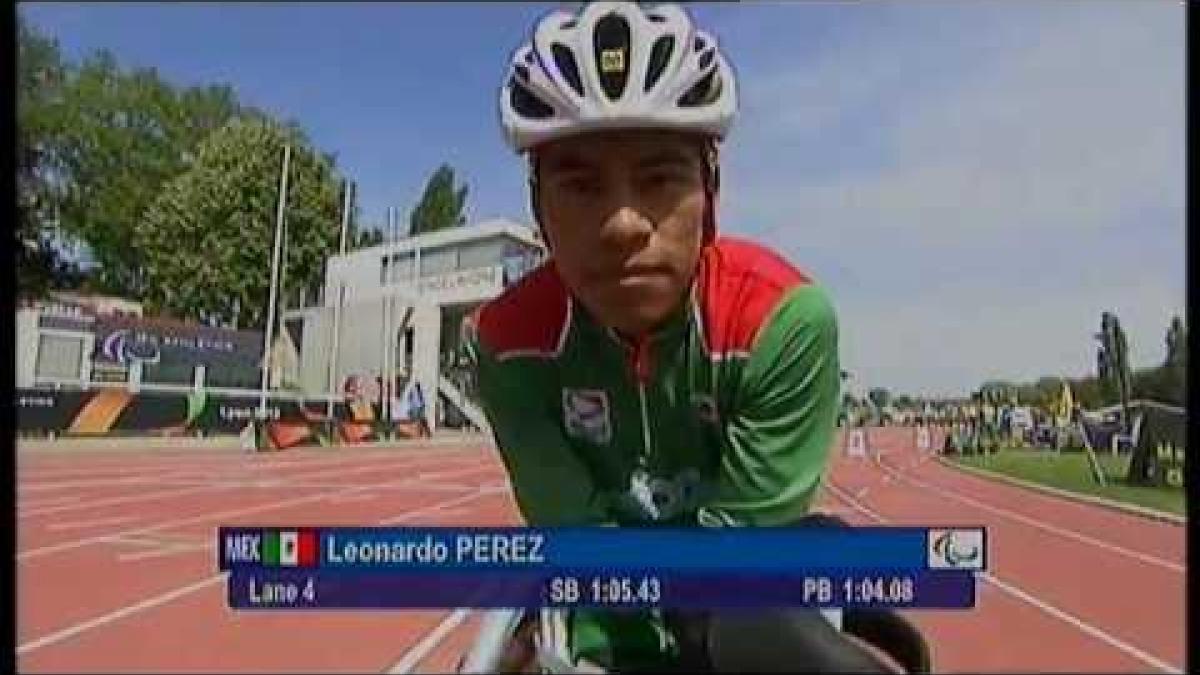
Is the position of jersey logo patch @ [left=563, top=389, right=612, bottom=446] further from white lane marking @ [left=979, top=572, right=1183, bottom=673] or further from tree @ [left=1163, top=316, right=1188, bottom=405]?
tree @ [left=1163, top=316, right=1188, bottom=405]

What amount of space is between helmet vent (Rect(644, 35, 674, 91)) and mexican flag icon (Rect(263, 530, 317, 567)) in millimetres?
781

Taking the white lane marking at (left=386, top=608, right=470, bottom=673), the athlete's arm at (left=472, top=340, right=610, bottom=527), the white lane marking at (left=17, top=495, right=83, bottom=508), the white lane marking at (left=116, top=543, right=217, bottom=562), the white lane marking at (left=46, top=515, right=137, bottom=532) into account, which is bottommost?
the white lane marking at (left=386, top=608, right=470, bottom=673)

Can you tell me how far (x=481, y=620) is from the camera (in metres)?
1.87

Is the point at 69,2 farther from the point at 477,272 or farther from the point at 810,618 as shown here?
the point at 810,618

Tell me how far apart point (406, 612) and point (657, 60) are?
2.72ft

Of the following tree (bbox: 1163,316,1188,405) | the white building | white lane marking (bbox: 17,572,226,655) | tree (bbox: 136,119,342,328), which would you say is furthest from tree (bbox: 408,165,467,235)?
tree (bbox: 1163,316,1188,405)

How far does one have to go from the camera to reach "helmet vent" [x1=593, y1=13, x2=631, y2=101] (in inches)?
69.4

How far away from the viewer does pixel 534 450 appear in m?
1.90

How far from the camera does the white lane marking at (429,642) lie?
1875 millimetres

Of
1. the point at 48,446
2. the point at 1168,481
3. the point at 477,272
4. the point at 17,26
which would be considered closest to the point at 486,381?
the point at 477,272

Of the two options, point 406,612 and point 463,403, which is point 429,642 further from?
point 463,403

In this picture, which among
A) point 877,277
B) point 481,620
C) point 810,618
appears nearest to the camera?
point 810,618

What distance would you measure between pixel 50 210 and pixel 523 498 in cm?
85

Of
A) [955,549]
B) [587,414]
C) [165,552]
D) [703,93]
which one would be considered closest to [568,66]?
[703,93]
